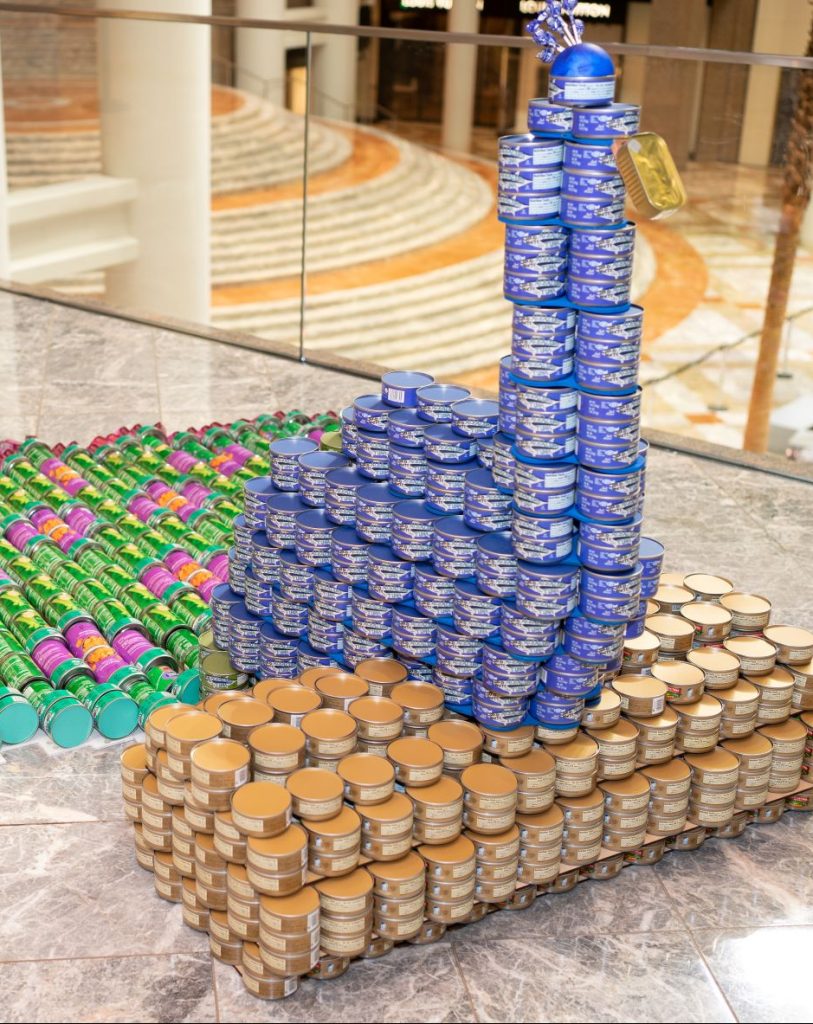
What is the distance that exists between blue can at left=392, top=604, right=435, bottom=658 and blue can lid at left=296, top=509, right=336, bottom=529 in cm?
28

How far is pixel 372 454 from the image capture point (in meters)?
3.42

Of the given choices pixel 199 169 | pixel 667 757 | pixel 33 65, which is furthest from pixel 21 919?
pixel 33 65

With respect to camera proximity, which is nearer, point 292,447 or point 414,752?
point 414,752

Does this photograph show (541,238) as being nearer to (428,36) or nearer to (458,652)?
(458,652)

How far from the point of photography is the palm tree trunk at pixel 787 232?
6.09 m

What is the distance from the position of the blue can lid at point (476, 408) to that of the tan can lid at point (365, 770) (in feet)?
2.74

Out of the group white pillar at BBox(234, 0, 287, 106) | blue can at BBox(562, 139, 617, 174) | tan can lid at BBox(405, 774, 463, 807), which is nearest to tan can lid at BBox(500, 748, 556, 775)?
tan can lid at BBox(405, 774, 463, 807)

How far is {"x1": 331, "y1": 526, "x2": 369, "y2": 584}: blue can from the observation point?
3352 millimetres

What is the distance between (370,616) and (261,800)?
0.65 metres

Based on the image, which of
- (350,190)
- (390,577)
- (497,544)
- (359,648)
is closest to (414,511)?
(390,577)

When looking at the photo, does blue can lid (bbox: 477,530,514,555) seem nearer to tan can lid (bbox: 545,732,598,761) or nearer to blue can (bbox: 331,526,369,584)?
blue can (bbox: 331,526,369,584)

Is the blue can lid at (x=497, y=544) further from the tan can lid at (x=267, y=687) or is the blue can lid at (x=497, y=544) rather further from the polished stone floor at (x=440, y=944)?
the polished stone floor at (x=440, y=944)

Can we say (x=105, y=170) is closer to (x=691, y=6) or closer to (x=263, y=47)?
(x=263, y=47)

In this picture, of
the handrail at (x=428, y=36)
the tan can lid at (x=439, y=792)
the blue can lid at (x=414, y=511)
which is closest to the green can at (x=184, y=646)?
the blue can lid at (x=414, y=511)
